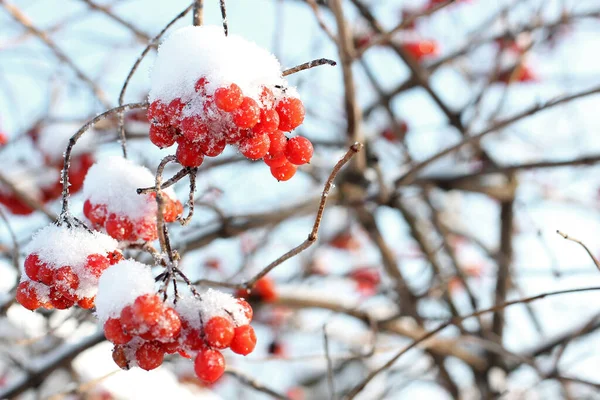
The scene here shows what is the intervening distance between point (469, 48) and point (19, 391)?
2590mm

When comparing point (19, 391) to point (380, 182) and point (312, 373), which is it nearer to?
point (380, 182)

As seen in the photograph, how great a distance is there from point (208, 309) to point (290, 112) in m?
0.30

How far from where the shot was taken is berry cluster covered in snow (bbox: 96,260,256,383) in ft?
2.51

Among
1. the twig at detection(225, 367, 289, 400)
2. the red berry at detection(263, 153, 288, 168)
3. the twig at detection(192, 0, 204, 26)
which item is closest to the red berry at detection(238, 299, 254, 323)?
the red berry at detection(263, 153, 288, 168)

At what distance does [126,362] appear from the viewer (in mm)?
818

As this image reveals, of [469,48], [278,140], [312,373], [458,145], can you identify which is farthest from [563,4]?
[312,373]

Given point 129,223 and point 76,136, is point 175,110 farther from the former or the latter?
point 129,223

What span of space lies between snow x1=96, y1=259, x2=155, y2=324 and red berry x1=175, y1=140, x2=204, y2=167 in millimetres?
157

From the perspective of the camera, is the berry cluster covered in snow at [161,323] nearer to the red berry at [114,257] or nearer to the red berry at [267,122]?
the red berry at [114,257]

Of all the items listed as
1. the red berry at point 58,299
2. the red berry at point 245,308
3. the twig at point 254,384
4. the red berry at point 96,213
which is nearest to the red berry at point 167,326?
the red berry at point 245,308

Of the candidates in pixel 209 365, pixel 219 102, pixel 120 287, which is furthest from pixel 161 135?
pixel 209 365

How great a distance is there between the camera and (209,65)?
2.71ft

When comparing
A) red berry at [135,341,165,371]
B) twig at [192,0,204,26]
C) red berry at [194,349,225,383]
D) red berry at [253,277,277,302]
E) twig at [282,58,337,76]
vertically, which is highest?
red berry at [253,277,277,302]

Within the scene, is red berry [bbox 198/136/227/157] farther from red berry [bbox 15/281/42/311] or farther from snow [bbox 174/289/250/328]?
red berry [bbox 15/281/42/311]
